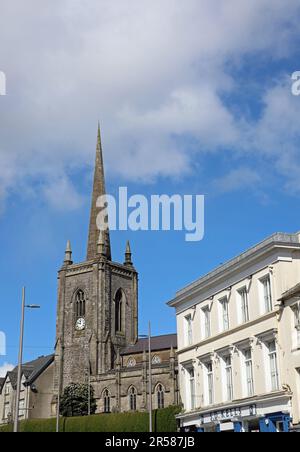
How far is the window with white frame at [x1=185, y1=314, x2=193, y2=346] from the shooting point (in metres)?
38.9

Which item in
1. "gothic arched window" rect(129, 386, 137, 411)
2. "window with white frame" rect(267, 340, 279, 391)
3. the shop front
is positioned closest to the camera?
the shop front

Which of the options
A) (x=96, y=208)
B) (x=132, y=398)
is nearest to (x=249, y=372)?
(x=132, y=398)

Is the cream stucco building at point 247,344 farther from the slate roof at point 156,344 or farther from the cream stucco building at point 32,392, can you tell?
the cream stucco building at point 32,392

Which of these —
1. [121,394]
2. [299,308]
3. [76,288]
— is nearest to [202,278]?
[299,308]

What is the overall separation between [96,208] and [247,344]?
91339mm

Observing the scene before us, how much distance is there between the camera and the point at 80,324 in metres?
111

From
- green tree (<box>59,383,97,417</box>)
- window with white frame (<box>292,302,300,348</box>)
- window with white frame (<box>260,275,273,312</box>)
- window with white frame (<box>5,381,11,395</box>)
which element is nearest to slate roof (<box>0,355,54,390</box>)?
window with white frame (<box>5,381,11,395</box>)

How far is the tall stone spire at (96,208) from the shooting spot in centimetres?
11675

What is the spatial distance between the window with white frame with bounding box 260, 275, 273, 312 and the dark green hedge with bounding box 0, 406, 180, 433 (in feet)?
78.4

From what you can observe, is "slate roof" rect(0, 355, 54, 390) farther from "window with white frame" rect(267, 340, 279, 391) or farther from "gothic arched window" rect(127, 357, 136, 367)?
"window with white frame" rect(267, 340, 279, 391)

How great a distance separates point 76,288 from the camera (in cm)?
11288

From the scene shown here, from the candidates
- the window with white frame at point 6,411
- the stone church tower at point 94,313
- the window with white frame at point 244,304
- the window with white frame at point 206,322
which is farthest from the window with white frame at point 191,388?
the window with white frame at point 6,411

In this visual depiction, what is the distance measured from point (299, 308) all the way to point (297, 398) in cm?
388
